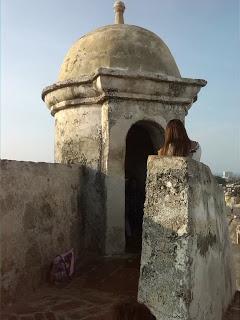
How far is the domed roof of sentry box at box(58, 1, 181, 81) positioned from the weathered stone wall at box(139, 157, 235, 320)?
2.81 m

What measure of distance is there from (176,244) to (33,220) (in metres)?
1.98

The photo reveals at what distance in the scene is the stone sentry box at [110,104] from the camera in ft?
17.7

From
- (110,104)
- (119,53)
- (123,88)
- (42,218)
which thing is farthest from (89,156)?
(119,53)

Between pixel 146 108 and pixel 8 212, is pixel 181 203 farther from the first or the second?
pixel 146 108

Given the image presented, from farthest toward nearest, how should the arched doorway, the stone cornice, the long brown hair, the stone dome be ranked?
the arched doorway → the stone dome → the stone cornice → the long brown hair

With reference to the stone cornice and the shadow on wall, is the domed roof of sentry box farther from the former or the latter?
the shadow on wall

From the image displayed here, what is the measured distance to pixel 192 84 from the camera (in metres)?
5.64

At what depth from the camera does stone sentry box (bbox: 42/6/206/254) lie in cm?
538

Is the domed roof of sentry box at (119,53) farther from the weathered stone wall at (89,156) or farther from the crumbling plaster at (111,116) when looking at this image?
the weathered stone wall at (89,156)

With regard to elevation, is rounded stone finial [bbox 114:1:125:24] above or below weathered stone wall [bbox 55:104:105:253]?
above

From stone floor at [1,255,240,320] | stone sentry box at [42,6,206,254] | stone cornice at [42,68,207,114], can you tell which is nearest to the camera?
stone floor at [1,255,240,320]

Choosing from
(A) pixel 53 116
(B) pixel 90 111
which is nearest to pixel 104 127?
(B) pixel 90 111

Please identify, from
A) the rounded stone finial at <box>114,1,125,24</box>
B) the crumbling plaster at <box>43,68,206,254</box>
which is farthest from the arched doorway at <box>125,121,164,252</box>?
the rounded stone finial at <box>114,1,125,24</box>

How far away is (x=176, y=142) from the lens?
132 inches
